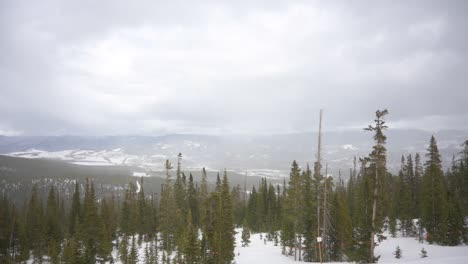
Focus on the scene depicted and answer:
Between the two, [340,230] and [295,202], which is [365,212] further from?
[295,202]

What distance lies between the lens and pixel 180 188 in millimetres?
69438

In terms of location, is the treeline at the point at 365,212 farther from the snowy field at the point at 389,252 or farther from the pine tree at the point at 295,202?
the snowy field at the point at 389,252

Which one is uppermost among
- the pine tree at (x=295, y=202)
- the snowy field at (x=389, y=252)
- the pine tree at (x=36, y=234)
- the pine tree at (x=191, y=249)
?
the pine tree at (x=295, y=202)

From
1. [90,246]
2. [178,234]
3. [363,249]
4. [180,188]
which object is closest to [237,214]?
[180,188]

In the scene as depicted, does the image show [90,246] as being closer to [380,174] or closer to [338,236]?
[338,236]

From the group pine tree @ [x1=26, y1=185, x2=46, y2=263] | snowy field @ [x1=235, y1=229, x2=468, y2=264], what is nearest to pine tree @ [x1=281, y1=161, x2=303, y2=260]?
snowy field @ [x1=235, y1=229, x2=468, y2=264]

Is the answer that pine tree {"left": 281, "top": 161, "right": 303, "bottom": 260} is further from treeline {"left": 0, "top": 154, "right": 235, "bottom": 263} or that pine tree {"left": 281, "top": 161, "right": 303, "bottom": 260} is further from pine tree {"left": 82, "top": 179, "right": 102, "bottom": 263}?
pine tree {"left": 82, "top": 179, "right": 102, "bottom": 263}

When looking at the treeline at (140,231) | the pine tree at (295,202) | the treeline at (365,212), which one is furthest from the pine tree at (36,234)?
the pine tree at (295,202)

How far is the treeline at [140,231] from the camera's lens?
43.0 metres

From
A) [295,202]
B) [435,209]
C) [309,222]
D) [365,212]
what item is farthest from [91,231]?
[435,209]

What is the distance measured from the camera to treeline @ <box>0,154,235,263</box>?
4300cm

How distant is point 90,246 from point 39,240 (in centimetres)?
Answer: 2961

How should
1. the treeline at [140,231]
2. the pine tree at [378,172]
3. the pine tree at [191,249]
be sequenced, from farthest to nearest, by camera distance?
the treeline at [140,231]
the pine tree at [191,249]
the pine tree at [378,172]

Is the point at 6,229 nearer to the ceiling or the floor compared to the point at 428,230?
nearer to the floor
